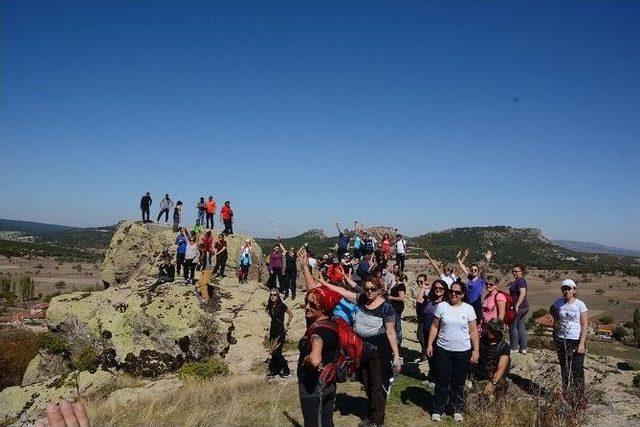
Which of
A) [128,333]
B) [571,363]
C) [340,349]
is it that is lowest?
[128,333]

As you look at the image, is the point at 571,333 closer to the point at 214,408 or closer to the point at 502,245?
the point at 214,408

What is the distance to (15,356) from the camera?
2538 cm

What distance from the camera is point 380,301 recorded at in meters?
5.85

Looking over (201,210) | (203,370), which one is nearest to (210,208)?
(201,210)

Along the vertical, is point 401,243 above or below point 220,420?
above

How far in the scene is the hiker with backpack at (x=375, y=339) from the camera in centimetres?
560

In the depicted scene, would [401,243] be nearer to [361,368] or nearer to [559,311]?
[559,311]

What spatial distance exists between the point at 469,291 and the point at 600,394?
9.06 ft

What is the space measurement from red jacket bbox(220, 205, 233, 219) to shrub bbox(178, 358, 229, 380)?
973 cm

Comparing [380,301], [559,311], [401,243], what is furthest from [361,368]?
[401,243]

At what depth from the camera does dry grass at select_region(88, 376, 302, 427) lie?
636cm

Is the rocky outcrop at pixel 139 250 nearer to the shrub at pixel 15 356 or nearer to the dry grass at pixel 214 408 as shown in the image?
the shrub at pixel 15 356

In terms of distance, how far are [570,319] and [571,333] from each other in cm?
21

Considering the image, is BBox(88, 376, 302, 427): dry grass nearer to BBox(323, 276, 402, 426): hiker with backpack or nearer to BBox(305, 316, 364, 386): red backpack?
BBox(323, 276, 402, 426): hiker with backpack
